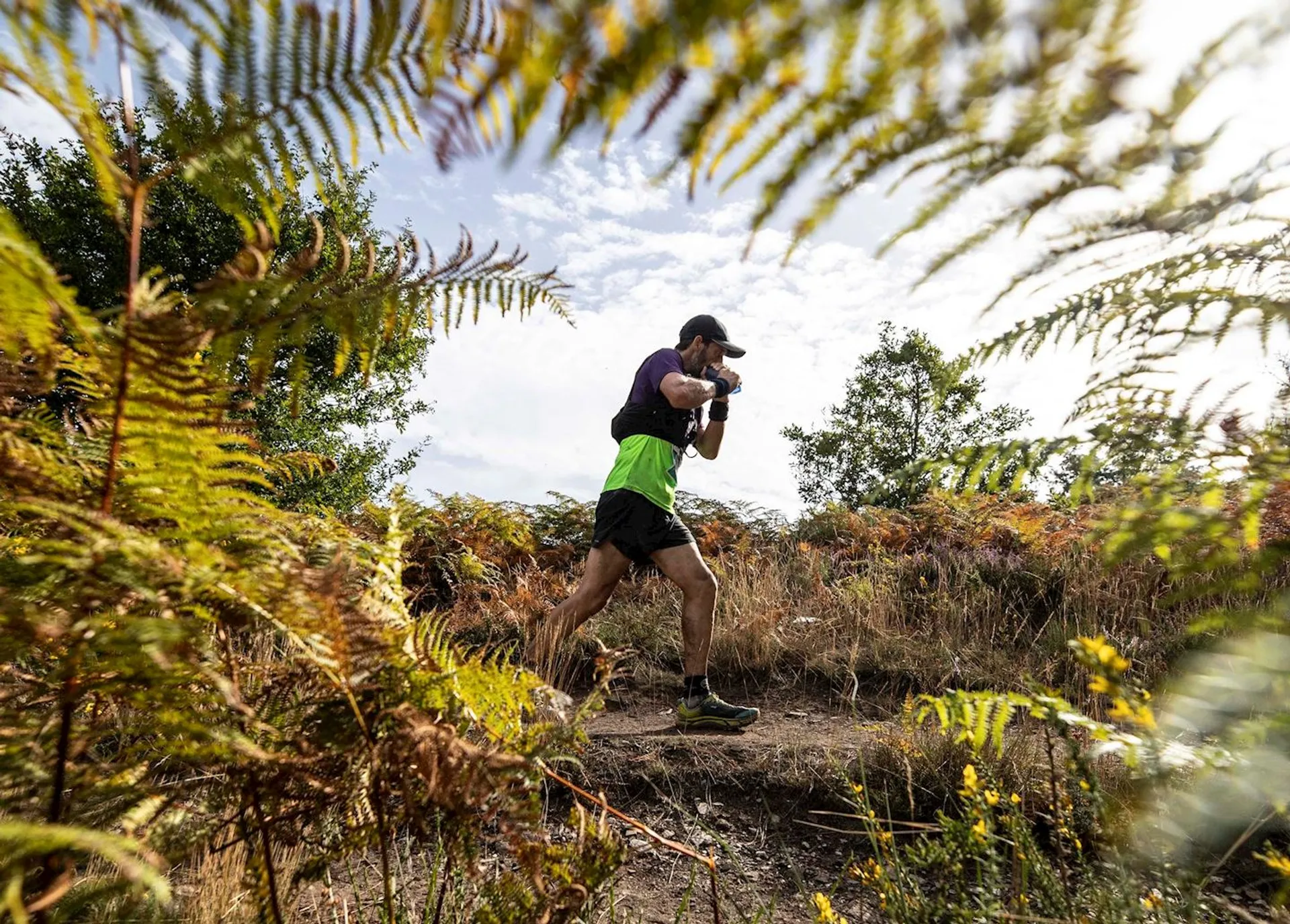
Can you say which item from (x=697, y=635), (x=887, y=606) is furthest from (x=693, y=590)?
(x=887, y=606)

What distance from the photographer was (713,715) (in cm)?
339

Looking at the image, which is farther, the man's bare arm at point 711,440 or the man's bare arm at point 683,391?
the man's bare arm at point 711,440

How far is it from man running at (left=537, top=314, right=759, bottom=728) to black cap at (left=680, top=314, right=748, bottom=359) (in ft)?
1.21

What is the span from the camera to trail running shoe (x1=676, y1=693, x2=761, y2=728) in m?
3.38

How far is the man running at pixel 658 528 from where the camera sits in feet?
11.4

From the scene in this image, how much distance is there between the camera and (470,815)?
765 millimetres

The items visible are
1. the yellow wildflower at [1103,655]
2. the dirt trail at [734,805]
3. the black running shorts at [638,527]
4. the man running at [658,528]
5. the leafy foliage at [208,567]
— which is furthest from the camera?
the black running shorts at [638,527]

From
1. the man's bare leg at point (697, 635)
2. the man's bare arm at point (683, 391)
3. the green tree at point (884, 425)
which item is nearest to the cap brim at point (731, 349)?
the man's bare arm at point (683, 391)

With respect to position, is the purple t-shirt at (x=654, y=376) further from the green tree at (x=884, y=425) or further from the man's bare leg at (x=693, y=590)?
the green tree at (x=884, y=425)

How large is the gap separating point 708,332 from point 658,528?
1.38m

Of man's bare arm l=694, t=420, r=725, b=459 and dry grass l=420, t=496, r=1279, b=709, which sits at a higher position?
man's bare arm l=694, t=420, r=725, b=459

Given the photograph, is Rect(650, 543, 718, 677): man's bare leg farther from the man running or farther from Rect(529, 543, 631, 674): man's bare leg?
Rect(529, 543, 631, 674): man's bare leg

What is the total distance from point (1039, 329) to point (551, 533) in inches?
262

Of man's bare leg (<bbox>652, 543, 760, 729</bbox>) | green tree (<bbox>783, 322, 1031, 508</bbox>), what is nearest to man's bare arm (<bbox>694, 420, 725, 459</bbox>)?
man's bare leg (<bbox>652, 543, 760, 729</bbox>)
